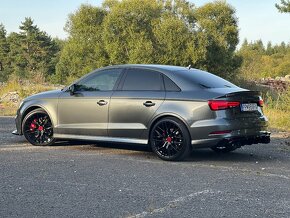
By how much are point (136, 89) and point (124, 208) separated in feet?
11.2

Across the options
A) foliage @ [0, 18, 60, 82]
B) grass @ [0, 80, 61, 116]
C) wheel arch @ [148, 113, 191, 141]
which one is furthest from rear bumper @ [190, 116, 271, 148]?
foliage @ [0, 18, 60, 82]

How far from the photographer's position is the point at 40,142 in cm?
848

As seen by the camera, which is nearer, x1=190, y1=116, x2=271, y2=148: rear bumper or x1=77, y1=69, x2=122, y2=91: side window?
x1=190, y1=116, x2=271, y2=148: rear bumper

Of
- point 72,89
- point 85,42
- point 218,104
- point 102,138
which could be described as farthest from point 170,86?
point 85,42

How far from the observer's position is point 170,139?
23.3 feet

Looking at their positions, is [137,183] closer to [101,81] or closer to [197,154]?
[197,154]

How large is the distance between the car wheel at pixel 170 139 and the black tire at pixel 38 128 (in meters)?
2.28

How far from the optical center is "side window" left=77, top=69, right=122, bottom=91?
25.9 feet

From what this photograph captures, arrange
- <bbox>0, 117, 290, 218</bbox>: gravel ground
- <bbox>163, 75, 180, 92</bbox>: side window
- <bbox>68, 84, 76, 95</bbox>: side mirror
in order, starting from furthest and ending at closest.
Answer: <bbox>68, 84, 76, 95</bbox>: side mirror < <bbox>163, 75, 180, 92</bbox>: side window < <bbox>0, 117, 290, 218</bbox>: gravel ground

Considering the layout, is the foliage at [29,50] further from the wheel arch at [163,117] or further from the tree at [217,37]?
the wheel arch at [163,117]

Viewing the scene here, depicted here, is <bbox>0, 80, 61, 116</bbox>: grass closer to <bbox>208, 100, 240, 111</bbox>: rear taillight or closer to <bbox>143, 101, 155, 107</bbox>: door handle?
<bbox>143, 101, 155, 107</bbox>: door handle

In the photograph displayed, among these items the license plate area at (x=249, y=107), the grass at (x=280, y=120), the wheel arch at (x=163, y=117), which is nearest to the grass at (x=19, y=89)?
the grass at (x=280, y=120)

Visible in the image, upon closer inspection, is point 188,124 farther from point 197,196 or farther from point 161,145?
point 197,196

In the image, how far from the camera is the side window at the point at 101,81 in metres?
7.88
